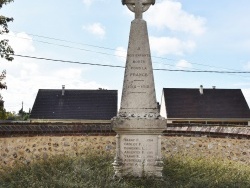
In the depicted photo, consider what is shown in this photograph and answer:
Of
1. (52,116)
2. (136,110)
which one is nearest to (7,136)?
(136,110)

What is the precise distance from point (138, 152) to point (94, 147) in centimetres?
424

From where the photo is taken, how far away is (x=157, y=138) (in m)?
7.57

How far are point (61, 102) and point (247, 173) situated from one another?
3106cm

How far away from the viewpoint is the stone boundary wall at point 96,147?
10544mm

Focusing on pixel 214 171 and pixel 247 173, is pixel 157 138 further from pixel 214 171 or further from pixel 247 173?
pixel 247 173


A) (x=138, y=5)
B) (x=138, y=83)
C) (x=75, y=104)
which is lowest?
(x=138, y=83)

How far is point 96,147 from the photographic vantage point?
11680 mm

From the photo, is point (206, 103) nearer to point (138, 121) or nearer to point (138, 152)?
point (138, 152)

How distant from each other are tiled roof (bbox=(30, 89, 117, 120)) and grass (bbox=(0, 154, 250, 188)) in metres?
27.6

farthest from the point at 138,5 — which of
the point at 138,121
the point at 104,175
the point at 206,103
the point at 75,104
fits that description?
the point at 206,103

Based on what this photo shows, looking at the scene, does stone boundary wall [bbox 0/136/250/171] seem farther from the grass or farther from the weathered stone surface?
the weathered stone surface

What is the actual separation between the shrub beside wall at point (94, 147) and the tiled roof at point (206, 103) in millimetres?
23621

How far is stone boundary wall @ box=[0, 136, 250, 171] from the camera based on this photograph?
10.5 m

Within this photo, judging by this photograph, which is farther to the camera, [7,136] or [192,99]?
[192,99]
